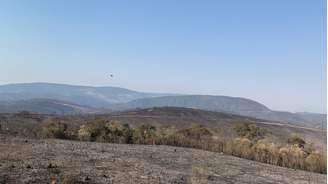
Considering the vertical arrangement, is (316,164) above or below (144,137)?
below

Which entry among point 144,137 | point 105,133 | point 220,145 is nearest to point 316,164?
point 220,145

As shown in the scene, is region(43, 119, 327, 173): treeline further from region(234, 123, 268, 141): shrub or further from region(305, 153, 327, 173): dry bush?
region(234, 123, 268, 141): shrub

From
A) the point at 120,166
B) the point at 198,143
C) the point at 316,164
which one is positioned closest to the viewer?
the point at 120,166

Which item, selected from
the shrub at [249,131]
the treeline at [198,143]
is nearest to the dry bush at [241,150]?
the treeline at [198,143]

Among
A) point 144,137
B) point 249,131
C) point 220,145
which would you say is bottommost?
point 249,131

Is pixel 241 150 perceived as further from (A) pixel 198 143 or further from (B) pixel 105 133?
(B) pixel 105 133

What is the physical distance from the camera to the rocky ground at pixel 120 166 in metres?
Answer: 14.5

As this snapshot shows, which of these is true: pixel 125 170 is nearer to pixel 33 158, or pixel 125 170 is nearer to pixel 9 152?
pixel 33 158

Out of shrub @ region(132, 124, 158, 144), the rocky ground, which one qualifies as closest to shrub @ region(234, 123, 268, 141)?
shrub @ region(132, 124, 158, 144)

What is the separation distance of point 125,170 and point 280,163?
38.0ft

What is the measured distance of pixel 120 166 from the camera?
57.1 feet

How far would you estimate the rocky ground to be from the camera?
14461mm

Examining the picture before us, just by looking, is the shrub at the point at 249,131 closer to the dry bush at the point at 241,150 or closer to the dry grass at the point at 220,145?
the dry grass at the point at 220,145

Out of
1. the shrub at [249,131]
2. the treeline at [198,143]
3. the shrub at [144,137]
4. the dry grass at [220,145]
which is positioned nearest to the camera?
the dry grass at [220,145]
